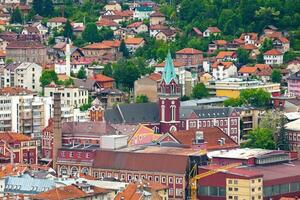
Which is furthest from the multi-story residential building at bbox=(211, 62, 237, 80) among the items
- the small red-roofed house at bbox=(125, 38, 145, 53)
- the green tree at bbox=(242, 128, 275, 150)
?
Result: the green tree at bbox=(242, 128, 275, 150)

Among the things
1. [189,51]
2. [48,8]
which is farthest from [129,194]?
[48,8]

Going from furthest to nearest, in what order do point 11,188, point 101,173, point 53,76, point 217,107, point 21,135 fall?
point 53,76 < point 217,107 < point 21,135 < point 101,173 < point 11,188

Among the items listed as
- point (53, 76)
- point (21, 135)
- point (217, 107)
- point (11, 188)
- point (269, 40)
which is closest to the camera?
point (11, 188)

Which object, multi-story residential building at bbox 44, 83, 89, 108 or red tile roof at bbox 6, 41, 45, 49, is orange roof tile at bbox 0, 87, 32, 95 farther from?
red tile roof at bbox 6, 41, 45, 49

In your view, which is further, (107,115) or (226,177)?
(107,115)

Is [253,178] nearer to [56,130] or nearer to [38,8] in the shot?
[56,130]

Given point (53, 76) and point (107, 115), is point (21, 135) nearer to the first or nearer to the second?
point (107, 115)

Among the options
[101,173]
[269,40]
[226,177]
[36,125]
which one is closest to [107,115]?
[36,125]
